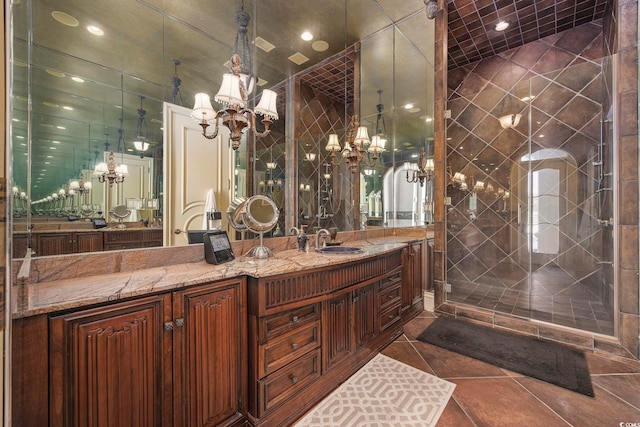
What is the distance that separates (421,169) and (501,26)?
6.39 feet

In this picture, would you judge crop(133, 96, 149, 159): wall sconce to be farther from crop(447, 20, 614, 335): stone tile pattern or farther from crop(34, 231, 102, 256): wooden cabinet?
crop(447, 20, 614, 335): stone tile pattern

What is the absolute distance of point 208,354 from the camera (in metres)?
1.25

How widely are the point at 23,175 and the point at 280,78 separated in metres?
1.89

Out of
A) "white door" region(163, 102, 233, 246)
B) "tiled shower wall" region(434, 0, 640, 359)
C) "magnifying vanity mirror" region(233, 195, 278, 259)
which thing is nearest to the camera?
"white door" region(163, 102, 233, 246)

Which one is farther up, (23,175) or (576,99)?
(576,99)

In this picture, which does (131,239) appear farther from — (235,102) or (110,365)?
(235,102)

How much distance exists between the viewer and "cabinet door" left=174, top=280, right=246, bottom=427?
3.85ft

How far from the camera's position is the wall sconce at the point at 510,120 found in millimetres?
3332

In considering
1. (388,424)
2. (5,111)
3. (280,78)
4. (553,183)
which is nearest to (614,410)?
(388,424)

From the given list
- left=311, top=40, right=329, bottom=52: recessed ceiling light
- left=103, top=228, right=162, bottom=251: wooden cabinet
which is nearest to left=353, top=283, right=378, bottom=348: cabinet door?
left=103, top=228, right=162, bottom=251: wooden cabinet

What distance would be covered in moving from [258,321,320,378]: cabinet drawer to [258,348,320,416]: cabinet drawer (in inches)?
1.6

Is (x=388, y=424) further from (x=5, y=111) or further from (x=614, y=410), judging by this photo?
(x=5, y=111)

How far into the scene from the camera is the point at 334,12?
271 centimetres

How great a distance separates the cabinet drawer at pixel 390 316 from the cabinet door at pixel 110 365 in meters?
1.71
